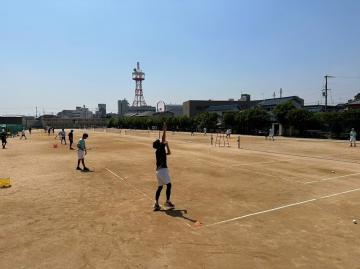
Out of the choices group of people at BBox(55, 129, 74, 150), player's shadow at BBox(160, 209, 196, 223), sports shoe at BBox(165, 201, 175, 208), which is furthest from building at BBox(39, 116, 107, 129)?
player's shadow at BBox(160, 209, 196, 223)

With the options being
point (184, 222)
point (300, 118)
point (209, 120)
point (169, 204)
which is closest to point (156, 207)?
point (169, 204)

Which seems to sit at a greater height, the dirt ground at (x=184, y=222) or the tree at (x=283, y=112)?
the tree at (x=283, y=112)

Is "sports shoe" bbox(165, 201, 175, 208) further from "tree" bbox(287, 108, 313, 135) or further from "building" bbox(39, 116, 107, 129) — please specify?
"building" bbox(39, 116, 107, 129)

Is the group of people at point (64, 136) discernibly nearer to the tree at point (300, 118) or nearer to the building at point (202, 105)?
the tree at point (300, 118)

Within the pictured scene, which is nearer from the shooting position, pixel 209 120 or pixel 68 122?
pixel 209 120

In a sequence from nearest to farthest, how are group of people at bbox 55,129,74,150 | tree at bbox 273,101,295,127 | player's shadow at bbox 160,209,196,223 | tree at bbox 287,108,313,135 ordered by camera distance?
player's shadow at bbox 160,209,196,223 → group of people at bbox 55,129,74,150 → tree at bbox 287,108,313,135 → tree at bbox 273,101,295,127

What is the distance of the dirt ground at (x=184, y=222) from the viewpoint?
20.5 feet

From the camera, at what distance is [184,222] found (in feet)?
27.6

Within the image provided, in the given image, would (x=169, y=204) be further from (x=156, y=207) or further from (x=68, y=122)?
(x=68, y=122)

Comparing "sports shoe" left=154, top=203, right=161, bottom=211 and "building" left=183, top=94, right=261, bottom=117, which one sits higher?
"building" left=183, top=94, right=261, bottom=117

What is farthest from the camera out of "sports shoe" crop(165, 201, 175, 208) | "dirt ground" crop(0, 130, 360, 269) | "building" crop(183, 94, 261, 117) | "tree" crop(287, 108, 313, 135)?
"building" crop(183, 94, 261, 117)

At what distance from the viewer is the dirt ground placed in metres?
6.26

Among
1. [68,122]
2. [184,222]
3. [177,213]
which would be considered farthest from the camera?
[68,122]

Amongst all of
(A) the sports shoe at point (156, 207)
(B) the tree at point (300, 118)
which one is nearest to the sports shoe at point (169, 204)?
(A) the sports shoe at point (156, 207)
